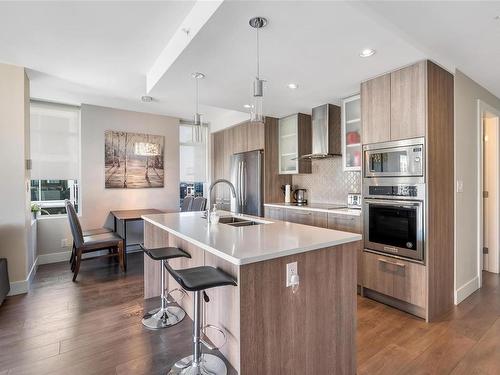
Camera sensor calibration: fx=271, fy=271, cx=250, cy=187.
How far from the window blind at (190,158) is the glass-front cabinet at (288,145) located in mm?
1747

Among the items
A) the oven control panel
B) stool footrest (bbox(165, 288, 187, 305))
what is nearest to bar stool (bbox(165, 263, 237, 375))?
stool footrest (bbox(165, 288, 187, 305))

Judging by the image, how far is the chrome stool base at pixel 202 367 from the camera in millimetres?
1738

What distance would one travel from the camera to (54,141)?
4.37 m

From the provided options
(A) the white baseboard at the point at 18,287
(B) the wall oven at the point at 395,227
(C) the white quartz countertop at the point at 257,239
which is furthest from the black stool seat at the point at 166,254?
(A) the white baseboard at the point at 18,287

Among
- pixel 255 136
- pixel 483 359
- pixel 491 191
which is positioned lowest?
pixel 483 359

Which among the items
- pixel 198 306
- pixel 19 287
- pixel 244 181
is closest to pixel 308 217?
pixel 244 181

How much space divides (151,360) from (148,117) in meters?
4.33

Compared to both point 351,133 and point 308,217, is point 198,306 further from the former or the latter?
point 351,133

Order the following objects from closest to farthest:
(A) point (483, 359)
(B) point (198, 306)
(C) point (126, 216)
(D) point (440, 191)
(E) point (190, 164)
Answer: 1. (B) point (198, 306)
2. (A) point (483, 359)
3. (D) point (440, 191)
4. (C) point (126, 216)
5. (E) point (190, 164)

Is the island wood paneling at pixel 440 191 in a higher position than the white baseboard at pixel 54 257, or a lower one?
higher

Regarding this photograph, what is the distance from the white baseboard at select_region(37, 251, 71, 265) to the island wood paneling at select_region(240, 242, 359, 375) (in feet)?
14.0

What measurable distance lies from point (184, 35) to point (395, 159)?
2239 mm

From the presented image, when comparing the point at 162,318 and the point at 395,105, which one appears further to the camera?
the point at 395,105

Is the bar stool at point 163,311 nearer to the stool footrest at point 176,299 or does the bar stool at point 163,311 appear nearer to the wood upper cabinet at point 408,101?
the stool footrest at point 176,299
